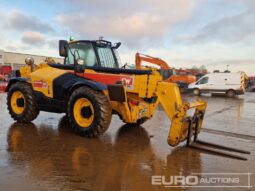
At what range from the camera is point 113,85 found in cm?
629

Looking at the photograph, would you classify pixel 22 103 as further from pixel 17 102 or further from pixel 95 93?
pixel 95 93

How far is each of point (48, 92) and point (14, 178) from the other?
3592 mm

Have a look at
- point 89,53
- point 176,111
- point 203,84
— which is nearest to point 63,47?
point 89,53

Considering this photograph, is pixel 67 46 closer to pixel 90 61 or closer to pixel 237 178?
pixel 90 61

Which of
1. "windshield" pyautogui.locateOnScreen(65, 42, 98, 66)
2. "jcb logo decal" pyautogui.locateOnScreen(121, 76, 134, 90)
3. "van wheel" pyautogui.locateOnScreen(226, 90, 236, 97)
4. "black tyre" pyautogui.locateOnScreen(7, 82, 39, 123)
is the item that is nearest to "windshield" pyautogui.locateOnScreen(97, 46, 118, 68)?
"windshield" pyautogui.locateOnScreen(65, 42, 98, 66)

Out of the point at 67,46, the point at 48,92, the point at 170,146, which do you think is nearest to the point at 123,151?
the point at 170,146

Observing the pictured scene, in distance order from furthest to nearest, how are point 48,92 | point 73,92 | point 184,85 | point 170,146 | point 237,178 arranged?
point 184,85 → point 48,92 → point 73,92 → point 170,146 → point 237,178

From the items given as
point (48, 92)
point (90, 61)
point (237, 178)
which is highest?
point (90, 61)

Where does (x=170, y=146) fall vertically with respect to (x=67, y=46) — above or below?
below

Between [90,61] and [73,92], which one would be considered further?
[90,61]

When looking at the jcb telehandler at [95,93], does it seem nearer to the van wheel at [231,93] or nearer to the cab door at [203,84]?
the cab door at [203,84]

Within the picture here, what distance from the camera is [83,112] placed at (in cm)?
656

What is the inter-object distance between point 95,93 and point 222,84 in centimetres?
1962

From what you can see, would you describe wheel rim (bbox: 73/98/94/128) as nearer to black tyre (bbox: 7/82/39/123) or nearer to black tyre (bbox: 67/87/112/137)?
black tyre (bbox: 67/87/112/137)
